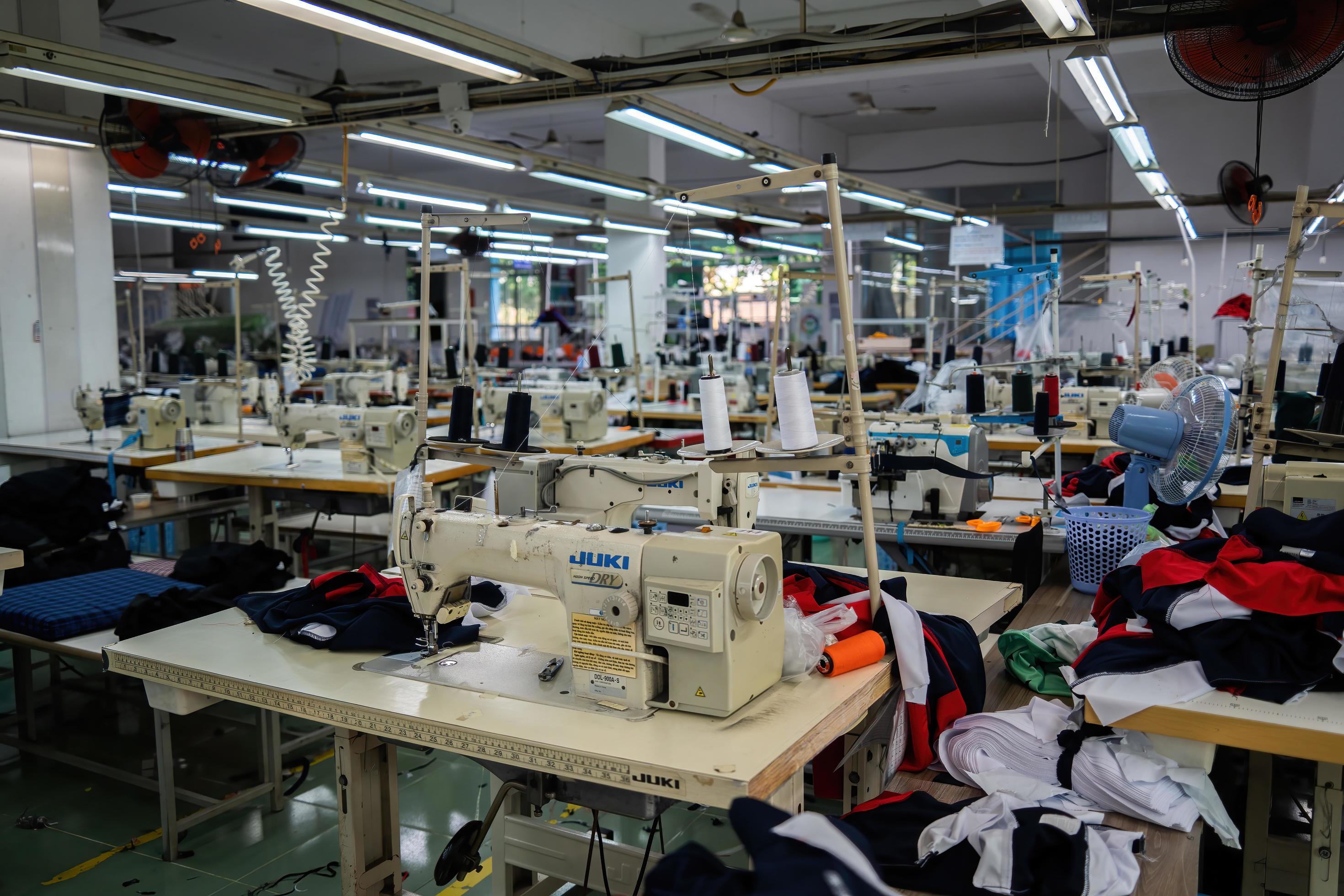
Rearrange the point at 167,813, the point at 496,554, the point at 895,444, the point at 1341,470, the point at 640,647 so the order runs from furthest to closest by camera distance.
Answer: the point at 895,444, the point at 167,813, the point at 1341,470, the point at 496,554, the point at 640,647

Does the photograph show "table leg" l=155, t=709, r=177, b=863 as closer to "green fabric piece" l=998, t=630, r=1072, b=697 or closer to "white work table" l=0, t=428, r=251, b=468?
"green fabric piece" l=998, t=630, r=1072, b=697

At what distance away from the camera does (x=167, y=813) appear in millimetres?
2891

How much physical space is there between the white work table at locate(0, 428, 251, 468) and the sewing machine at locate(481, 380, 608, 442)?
1.61 m

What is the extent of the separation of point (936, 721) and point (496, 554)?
3.31ft

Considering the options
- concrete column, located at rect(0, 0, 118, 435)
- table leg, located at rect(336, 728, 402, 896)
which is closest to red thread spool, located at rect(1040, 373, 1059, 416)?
table leg, located at rect(336, 728, 402, 896)

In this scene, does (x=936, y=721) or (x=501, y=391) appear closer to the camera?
(x=936, y=721)

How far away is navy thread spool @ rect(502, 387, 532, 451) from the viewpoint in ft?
8.48

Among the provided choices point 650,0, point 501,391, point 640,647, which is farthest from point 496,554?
point 650,0

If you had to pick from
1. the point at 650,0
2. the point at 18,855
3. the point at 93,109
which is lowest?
the point at 18,855

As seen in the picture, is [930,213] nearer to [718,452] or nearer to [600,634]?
[718,452]

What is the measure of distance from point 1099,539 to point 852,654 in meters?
1.52

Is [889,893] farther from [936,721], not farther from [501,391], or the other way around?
[501,391]

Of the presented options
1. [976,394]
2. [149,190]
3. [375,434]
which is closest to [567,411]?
[375,434]

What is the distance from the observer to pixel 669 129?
5430 mm
